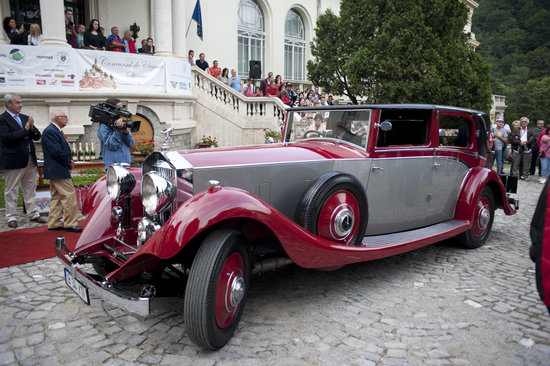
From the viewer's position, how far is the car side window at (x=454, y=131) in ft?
15.0

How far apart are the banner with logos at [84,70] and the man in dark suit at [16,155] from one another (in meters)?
4.36

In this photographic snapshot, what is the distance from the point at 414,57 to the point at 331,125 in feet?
30.6

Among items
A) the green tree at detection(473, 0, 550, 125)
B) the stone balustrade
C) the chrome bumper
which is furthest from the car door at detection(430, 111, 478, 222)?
the green tree at detection(473, 0, 550, 125)

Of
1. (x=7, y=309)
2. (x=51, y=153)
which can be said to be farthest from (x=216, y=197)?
(x=51, y=153)

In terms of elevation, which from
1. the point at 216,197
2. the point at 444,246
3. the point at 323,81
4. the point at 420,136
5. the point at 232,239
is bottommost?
the point at 444,246

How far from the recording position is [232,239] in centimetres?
268

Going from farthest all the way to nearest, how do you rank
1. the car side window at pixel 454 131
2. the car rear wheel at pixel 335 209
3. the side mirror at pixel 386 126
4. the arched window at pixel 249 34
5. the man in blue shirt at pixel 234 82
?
the arched window at pixel 249 34, the man in blue shirt at pixel 234 82, the car side window at pixel 454 131, the side mirror at pixel 386 126, the car rear wheel at pixel 335 209

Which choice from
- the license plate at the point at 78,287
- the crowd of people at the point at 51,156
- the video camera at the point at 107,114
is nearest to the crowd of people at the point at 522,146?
the video camera at the point at 107,114

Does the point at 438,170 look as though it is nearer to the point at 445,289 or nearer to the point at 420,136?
the point at 420,136

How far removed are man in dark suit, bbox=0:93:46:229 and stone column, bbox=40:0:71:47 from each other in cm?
485

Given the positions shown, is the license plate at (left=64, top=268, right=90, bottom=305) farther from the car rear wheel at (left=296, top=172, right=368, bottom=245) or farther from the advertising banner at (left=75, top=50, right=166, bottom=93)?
the advertising banner at (left=75, top=50, right=166, bottom=93)

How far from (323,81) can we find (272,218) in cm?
1356

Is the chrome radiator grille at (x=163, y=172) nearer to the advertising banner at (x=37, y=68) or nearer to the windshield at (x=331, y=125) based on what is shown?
the windshield at (x=331, y=125)

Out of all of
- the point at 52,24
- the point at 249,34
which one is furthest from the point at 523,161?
the point at 52,24
